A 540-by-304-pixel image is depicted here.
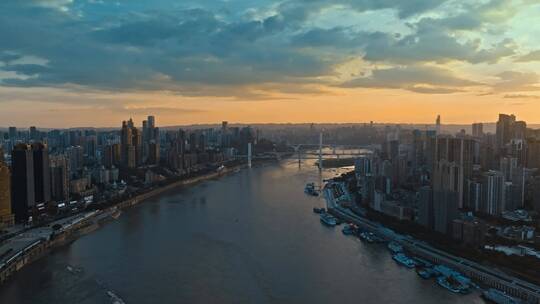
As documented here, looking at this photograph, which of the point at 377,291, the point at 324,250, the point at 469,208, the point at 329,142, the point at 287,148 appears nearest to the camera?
the point at 377,291

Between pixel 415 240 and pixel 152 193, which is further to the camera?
pixel 152 193

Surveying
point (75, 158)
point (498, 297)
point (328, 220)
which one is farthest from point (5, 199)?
point (75, 158)

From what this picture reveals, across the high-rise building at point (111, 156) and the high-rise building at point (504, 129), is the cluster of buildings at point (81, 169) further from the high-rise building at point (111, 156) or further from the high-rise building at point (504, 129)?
the high-rise building at point (504, 129)

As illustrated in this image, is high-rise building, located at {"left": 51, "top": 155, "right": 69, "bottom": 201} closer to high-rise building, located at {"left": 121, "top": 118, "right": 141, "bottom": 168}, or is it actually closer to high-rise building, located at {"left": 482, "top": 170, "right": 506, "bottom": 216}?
high-rise building, located at {"left": 121, "top": 118, "right": 141, "bottom": 168}

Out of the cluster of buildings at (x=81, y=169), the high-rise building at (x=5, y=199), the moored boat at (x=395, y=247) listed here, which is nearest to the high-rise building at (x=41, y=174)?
the cluster of buildings at (x=81, y=169)

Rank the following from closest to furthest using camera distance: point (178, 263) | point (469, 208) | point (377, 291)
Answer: point (377, 291) → point (178, 263) → point (469, 208)

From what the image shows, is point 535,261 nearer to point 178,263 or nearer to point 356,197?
point 178,263

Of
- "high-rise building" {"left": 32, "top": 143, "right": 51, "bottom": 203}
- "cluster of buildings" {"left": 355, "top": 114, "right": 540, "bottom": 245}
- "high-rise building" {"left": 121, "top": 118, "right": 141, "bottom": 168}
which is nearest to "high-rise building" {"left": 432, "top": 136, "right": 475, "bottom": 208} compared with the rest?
"cluster of buildings" {"left": 355, "top": 114, "right": 540, "bottom": 245}

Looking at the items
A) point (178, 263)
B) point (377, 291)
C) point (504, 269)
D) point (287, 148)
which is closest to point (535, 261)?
point (504, 269)
